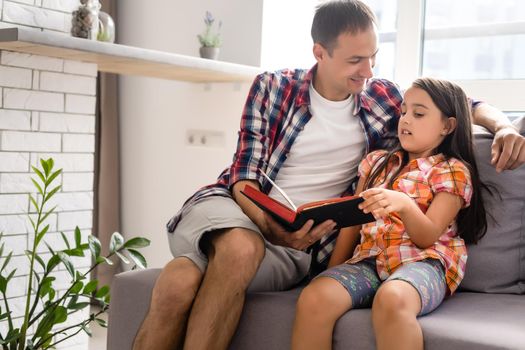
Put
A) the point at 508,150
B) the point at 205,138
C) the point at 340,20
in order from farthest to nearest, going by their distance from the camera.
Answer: the point at 205,138 → the point at 340,20 → the point at 508,150

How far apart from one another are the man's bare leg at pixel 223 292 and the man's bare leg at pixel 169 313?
0.13 ft

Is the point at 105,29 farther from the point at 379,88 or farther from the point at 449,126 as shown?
the point at 449,126

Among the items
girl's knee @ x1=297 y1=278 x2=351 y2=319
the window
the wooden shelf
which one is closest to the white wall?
the wooden shelf

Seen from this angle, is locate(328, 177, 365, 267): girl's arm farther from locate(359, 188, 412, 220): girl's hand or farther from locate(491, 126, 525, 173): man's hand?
locate(491, 126, 525, 173): man's hand

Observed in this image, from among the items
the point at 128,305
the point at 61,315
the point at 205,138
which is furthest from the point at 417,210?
the point at 205,138

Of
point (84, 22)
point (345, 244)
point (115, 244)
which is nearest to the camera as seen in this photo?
point (345, 244)

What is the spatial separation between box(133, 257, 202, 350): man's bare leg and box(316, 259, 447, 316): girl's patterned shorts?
1.16 ft

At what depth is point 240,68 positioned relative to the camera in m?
3.17

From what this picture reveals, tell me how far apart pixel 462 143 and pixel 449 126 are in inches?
2.4

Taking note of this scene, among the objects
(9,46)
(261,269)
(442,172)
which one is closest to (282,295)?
(261,269)

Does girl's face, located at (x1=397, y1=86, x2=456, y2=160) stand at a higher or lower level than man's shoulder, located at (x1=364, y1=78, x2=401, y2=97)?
lower

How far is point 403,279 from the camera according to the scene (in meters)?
1.79

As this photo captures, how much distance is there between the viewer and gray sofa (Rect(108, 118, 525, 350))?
1716 millimetres

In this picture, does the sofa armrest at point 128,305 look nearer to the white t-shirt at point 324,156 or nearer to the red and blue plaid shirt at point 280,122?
the red and blue plaid shirt at point 280,122
